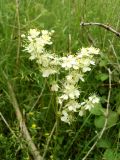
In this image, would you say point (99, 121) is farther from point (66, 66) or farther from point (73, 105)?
point (66, 66)

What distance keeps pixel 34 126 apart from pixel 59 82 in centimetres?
23

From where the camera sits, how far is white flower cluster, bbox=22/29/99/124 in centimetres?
196

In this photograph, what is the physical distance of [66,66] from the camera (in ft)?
6.38

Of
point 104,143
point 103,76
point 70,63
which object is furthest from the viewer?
point 103,76

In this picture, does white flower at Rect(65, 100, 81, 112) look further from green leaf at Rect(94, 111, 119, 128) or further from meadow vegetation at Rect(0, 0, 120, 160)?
green leaf at Rect(94, 111, 119, 128)

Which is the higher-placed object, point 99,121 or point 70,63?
point 70,63

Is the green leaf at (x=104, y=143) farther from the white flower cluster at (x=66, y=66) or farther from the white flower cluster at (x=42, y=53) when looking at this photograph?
the white flower cluster at (x=42, y=53)

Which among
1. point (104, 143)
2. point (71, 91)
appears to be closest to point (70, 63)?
point (71, 91)

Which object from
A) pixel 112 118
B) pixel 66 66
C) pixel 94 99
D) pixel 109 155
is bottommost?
pixel 109 155

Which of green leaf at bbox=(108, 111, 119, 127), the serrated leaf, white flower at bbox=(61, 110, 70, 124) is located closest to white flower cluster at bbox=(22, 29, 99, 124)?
white flower at bbox=(61, 110, 70, 124)

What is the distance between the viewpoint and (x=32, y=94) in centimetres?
229

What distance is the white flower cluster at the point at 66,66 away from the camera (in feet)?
6.42

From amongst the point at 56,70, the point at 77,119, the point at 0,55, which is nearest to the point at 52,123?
the point at 77,119

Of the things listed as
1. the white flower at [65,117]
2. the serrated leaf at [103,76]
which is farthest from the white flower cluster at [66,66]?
the serrated leaf at [103,76]
